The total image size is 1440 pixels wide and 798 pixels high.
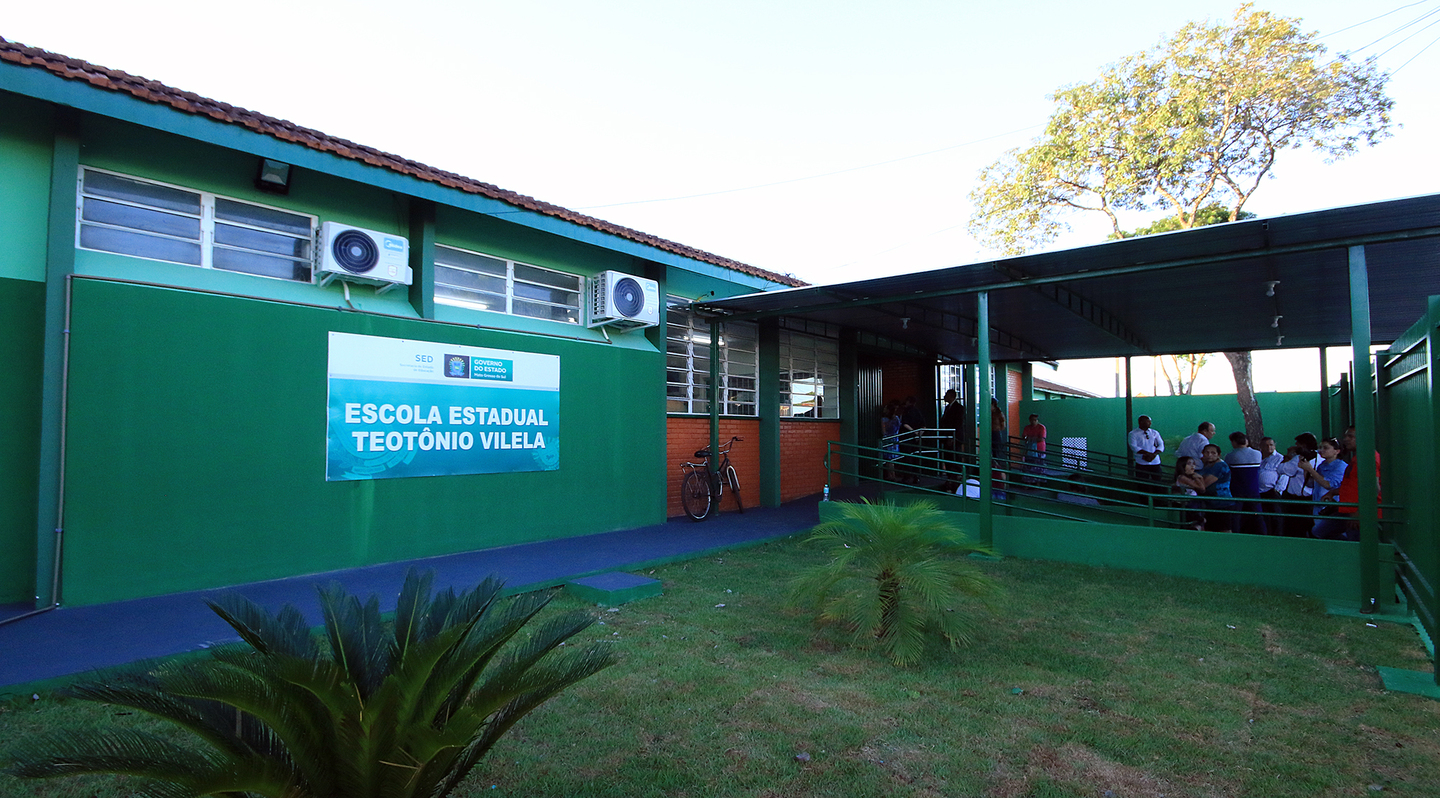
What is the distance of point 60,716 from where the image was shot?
3.40 meters

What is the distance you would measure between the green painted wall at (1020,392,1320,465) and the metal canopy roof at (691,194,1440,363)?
739 cm

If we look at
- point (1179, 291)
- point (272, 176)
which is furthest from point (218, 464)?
point (1179, 291)

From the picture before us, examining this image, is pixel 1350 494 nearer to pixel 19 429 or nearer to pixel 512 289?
pixel 512 289

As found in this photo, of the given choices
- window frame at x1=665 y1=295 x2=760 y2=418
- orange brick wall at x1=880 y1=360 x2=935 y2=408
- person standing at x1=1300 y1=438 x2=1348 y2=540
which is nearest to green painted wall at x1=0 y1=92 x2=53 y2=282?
window frame at x1=665 y1=295 x2=760 y2=418

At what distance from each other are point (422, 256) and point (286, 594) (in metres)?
3.38

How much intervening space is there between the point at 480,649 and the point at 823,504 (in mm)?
7279

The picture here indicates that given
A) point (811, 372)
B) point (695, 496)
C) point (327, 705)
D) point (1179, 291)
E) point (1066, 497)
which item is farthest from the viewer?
point (811, 372)

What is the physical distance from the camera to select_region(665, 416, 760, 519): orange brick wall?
32.7ft

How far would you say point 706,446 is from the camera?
34.3ft

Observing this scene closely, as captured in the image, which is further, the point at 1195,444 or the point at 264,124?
the point at 1195,444

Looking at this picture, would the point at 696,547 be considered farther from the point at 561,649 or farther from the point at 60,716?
the point at 60,716

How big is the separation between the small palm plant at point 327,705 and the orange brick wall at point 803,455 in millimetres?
9405

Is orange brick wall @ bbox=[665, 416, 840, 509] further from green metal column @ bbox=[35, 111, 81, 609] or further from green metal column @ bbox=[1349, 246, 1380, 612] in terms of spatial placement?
green metal column @ bbox=[1349, 246, 1380, 612]

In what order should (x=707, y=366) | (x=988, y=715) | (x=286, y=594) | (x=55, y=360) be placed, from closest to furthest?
(x=988, y=715) → (x=55, y=360) → (x=286, y=594) → (x=707, y=366)
